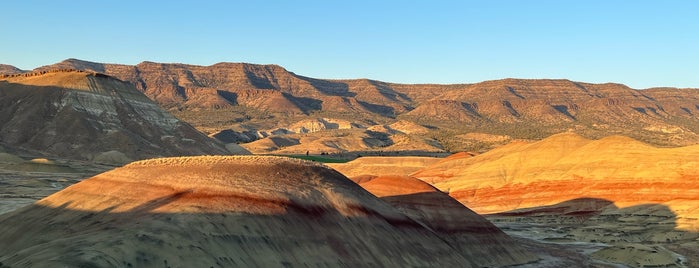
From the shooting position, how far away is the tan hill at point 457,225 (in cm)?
4250

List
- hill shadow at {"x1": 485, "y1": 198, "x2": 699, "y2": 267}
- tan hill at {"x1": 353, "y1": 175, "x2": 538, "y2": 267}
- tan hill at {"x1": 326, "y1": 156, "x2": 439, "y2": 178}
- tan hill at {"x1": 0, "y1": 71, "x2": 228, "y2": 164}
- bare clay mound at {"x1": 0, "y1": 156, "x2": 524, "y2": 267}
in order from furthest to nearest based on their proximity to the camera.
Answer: tan hill at {"x1": 0, "y1": 71, "x2": 228, "y2": 164} → tan hill at {"x1": 326, "y1": 156, "x2": 439, "y2": 178} → hill shadow at {"x1": 485, "y1": 198, "x2": 699, "y2": 267} → tan hill at {"x1": 353, "y1": 175, "x2": 538, "y2": 267} → bare clay mound at {"x1": 0, "y1": 156, "x2": 524, "y2": 267}

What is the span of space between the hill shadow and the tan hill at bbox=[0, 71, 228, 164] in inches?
3545

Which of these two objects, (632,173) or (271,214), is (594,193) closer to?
(632,173)

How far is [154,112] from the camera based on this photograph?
6580 inches

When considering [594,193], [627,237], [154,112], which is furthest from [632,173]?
[154,112]

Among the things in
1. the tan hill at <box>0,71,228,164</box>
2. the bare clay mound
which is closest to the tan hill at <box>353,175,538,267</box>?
the bare clay mound

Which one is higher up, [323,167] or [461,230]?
[323,167]

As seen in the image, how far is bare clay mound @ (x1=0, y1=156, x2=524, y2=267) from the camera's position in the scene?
79.8ft

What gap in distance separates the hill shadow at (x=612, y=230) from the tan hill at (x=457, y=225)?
7670 millimetres

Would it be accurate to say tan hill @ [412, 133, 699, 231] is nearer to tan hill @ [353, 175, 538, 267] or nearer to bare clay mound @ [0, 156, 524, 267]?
tan hill @ [353, 175, 538, 267]

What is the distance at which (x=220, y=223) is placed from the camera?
28203 millimetres

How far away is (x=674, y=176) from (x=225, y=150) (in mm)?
116695

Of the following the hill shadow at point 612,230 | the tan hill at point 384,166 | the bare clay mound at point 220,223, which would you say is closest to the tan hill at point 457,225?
the bare clay mound at point 220,223

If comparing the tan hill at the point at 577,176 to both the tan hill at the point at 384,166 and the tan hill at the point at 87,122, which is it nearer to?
the tan hill at the point at 384,166
